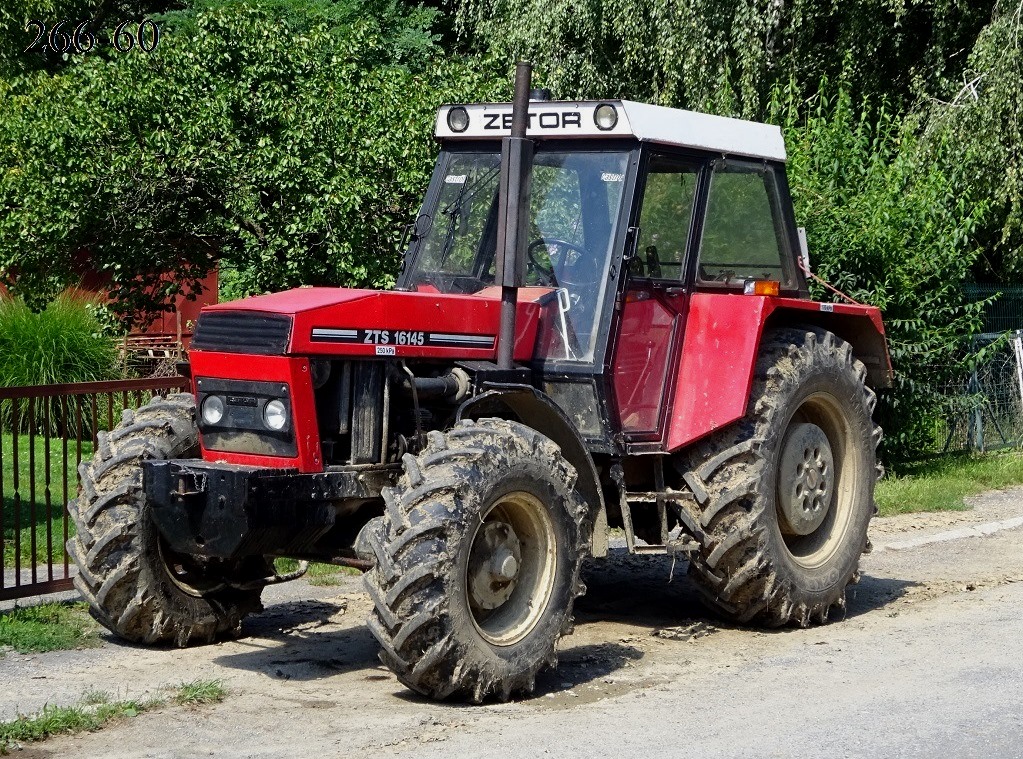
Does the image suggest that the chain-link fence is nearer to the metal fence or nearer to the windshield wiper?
the windshield wiper

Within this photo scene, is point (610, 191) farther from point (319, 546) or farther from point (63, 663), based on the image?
point (63, 663)

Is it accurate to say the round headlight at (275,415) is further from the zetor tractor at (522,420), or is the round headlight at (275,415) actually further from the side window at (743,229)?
the side window at (743,229)

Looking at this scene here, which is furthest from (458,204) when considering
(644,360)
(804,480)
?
(804,480)

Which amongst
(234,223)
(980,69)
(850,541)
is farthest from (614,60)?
(850,541)

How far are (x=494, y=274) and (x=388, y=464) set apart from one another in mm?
1550

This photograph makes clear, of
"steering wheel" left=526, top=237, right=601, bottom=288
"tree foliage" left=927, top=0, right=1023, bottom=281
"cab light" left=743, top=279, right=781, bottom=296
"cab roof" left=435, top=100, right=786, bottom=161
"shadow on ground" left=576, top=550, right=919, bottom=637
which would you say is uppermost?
"tree foliage" left=927, top=0, right=1023, bottom=281

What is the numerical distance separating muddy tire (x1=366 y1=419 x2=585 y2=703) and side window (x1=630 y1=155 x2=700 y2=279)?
1.49 metres

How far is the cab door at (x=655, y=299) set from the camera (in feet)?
24.7

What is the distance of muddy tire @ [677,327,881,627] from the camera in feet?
24.7

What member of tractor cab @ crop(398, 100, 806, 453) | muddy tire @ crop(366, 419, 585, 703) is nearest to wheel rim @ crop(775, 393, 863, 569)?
tractor cab @ crop(398, 100, 806, 453)

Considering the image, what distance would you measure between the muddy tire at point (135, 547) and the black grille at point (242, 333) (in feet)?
2.07

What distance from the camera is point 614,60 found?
19.2 m

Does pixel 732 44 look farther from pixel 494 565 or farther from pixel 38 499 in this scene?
pixel 494 565

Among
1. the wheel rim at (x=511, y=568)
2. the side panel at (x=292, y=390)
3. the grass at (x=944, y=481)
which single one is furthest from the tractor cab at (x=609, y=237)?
the grass at (x=944, y=481)
